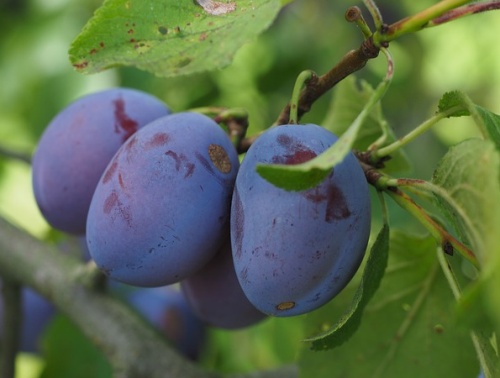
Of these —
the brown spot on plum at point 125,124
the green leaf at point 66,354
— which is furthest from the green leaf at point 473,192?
the green leaf at point 66,354

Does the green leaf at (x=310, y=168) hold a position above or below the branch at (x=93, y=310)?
above

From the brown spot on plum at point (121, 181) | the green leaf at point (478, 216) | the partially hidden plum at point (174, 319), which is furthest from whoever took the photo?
the partially hidden plum at point (174, 319)

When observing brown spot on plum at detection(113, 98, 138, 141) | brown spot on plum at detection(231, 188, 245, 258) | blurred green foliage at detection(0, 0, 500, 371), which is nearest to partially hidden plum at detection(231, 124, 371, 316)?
brown spot on plum at detection(231, 188, 245, 258)

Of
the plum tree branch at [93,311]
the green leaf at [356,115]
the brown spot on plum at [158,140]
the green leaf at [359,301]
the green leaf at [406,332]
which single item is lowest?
the green leaf at [406,332]

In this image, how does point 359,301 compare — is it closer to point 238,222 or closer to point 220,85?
point 238,222

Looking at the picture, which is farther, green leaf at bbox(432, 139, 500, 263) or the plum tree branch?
the plum tree branch

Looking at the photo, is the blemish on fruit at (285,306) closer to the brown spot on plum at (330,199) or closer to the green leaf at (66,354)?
the brown spot on plum at (330,199)

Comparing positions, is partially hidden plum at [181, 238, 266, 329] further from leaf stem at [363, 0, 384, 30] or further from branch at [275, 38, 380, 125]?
leaf stem at [363, 0, 384, 30]
